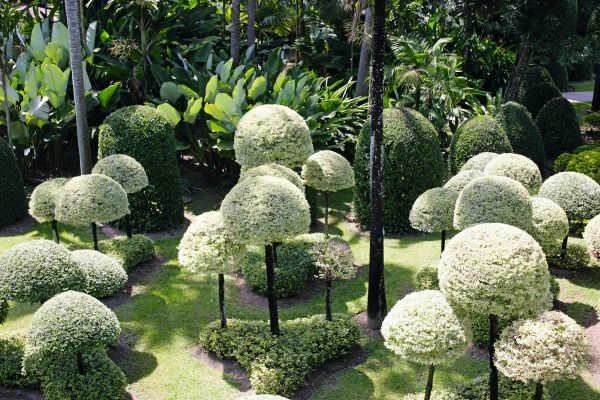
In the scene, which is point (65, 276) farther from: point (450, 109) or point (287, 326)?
point (450, 109)

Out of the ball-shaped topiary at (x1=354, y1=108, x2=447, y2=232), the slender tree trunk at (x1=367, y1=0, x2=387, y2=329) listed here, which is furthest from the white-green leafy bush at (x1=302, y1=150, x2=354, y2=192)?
the slender tree trunk at (x1=367, y1=0, x2=387, y2=329)

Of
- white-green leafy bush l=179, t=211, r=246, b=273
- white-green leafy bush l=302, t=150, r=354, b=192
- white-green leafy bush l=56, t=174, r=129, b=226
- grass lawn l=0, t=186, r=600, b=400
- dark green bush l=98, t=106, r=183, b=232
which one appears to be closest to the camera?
grass lawn l=0, t=186, r=600, b=400

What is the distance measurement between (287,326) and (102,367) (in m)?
2.71

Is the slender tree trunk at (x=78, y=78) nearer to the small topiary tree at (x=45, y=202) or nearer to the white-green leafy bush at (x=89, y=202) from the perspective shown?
the small topiary tree at (x=45, y=202)

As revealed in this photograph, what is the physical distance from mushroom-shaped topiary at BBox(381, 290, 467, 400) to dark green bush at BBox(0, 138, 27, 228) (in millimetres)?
9606

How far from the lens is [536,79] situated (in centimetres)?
2075

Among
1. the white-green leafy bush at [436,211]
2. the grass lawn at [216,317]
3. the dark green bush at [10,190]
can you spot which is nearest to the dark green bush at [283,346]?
the grass lawn at [216,317]

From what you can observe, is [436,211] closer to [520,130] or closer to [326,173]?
[326,173]

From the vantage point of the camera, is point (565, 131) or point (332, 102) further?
point (565, 131)

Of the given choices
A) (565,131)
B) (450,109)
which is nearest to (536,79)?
(565,131)

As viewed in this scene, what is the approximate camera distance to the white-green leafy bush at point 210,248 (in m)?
9.21

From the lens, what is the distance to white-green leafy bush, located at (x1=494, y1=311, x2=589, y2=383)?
6.80 m

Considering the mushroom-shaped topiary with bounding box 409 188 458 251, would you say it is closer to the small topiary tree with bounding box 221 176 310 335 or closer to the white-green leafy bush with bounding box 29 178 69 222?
the small topiary tree with bounding box 221 176 310 335

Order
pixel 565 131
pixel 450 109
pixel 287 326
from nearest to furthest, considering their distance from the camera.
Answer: pixel 287 326 < pixel 450 109 < pixel 565 131
